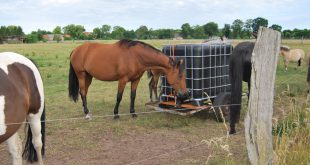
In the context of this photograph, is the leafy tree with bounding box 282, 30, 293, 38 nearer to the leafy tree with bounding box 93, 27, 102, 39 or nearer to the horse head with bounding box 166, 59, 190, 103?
the leafy tree with bounding box 93, 27, 102, 39

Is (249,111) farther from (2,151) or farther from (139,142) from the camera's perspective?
(2,151)

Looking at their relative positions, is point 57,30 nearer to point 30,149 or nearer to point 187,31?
point 187,31

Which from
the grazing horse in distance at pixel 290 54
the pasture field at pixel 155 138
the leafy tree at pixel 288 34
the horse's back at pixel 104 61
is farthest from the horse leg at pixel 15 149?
the leafy tree at pixel 288 34

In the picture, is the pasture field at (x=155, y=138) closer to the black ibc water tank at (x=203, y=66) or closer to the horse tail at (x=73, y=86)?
the horse tail at (x=73, y=86)

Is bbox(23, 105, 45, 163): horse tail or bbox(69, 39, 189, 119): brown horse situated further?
bbox(69, 39, 189, 119): brown horse

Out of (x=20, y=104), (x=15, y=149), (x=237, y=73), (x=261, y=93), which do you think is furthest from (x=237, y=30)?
(x=20, y=104)

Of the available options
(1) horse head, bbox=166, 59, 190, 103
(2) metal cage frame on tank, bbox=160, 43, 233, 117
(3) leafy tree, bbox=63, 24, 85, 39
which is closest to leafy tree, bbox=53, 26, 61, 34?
(3) leafy tree, bbox=63, 24, 85, 39

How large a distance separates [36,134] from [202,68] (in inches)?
149

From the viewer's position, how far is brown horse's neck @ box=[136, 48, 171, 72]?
7387 millimetres

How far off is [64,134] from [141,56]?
A: 2.33m

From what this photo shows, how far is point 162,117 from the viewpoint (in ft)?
25.4

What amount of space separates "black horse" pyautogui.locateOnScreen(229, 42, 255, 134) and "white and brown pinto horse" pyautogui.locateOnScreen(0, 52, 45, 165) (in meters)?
3.09

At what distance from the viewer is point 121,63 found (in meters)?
7.57

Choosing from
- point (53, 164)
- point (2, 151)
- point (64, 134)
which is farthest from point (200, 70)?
point (2, 151)
